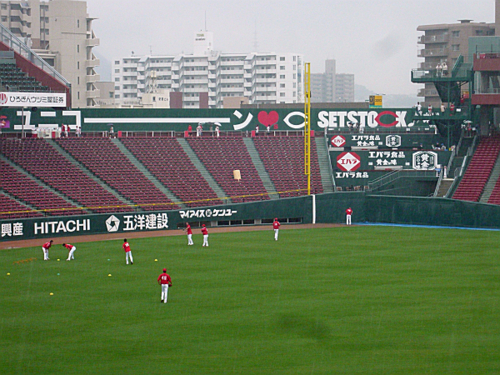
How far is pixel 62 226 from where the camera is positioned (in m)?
44.0

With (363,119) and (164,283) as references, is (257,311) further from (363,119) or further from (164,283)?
(363,119)

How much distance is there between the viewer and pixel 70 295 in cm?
2612

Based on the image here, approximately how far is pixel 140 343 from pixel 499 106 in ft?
151

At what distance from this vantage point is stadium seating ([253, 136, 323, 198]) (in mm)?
56438

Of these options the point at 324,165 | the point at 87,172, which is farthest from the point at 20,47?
the point at 324,165

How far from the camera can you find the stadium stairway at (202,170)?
177 ft

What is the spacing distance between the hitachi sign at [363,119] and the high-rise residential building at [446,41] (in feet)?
187

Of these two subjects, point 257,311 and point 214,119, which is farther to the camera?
point 214,119

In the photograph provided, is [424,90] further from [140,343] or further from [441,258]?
[140,343]

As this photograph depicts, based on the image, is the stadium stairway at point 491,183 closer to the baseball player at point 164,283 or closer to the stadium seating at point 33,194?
the stadium seating at point 33,194

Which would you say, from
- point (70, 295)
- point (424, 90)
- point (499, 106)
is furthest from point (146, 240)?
point (424, 90)

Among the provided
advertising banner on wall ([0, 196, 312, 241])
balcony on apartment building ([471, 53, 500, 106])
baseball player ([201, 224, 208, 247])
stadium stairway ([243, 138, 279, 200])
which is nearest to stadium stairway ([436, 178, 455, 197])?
balcony on apartment building ([471, 53, 500, 106])

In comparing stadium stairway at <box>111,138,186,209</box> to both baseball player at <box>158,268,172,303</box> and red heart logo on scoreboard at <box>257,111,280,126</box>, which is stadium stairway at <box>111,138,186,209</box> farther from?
baseball player at <box>158,268,172,303</box>

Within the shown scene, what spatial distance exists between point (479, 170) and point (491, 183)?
2.46 metres
